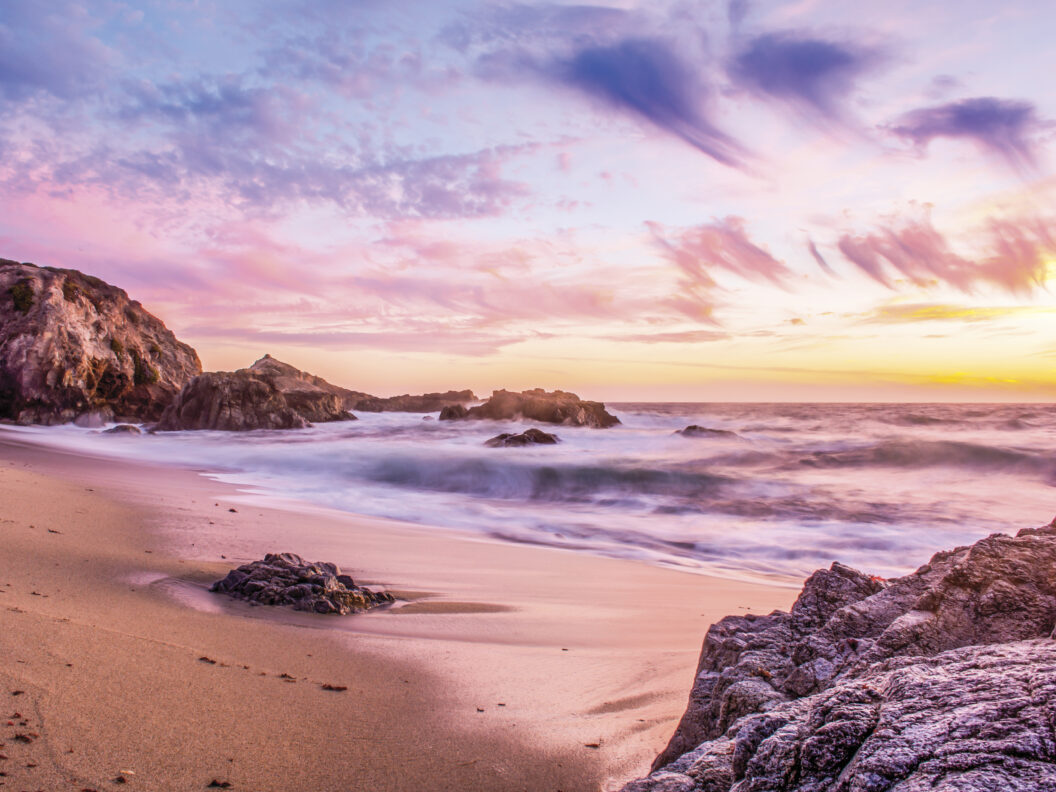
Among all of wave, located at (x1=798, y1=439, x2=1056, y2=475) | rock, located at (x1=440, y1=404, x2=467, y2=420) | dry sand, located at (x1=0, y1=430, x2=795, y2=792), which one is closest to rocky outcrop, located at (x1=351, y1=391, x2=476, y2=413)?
rock, located at (x1=440, y1=404, x2=467, y2=420)

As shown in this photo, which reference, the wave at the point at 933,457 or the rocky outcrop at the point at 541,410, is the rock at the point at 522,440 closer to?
the wave at the point at 933,457

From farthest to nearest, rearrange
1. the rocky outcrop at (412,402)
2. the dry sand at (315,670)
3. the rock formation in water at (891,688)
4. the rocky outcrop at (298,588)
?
the rocky outcrop at (412,402)
the rocky outcrop at (298,588)
the dry sand at (315,670)
the rock formation in water at (891,688)

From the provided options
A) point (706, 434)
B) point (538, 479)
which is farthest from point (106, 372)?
point (706, 434)

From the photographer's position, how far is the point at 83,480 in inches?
409

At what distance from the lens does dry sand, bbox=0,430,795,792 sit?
2545mm

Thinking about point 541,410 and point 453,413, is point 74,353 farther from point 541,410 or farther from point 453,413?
point 541,410

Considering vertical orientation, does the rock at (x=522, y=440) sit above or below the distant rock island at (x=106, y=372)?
below

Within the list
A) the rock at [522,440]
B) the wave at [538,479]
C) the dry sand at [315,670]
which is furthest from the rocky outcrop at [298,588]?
the rock at [522,440]

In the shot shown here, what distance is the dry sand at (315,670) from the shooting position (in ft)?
8.35

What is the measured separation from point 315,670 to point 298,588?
1.39 meters

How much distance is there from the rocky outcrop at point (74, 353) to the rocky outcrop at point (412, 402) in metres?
25.6

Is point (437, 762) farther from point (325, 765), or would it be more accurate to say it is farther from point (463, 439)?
point (463, 439)

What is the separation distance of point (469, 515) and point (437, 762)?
10.3 metres

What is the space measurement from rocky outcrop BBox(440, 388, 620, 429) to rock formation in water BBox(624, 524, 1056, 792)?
3547cm
